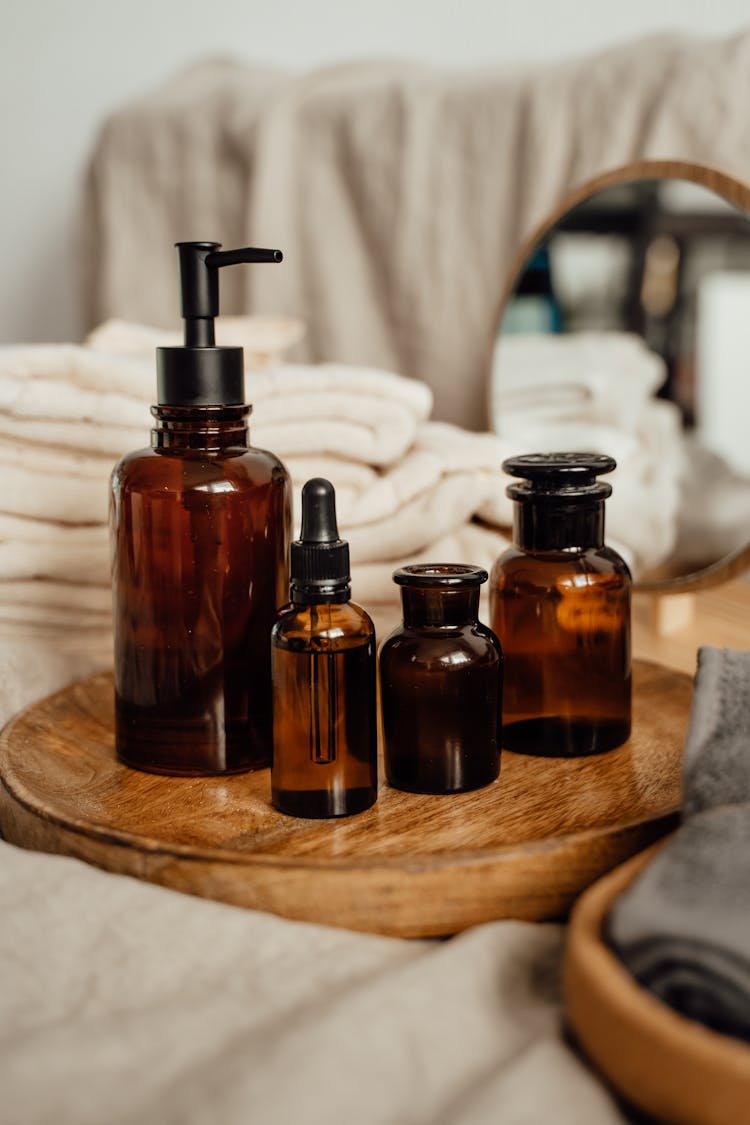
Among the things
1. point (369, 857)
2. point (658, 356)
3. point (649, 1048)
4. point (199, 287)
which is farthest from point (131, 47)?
point (649, 1048)

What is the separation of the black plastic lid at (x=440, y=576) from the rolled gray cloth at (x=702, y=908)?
0.12 metres

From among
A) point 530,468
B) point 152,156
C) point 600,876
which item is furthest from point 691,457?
point 152,156

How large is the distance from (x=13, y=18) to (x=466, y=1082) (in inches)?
45.4

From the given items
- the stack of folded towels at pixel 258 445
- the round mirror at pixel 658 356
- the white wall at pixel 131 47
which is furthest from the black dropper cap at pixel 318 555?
the white wall at pixel 131 47

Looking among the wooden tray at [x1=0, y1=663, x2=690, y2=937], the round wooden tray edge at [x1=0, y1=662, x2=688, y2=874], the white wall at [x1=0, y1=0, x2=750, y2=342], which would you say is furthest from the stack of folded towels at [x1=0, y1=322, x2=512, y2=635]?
the white wall at [x1=0, y1=0, x2=750, y2=342]

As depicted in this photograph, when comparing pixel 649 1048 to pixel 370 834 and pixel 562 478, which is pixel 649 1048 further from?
pixel 562 478

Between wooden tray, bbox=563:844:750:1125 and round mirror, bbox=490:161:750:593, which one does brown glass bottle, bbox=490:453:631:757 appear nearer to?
wooden tray, bbox=563:844:750:1125

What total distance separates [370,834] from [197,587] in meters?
0.14

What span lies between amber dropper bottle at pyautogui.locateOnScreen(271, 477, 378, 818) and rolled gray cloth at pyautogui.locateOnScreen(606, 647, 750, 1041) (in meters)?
0.14

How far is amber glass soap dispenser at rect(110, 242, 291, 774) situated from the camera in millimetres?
501

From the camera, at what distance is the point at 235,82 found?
1066 mm

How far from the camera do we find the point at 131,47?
114 cm

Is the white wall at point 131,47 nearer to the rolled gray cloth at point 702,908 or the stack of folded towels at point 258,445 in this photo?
the stack of folded towels at point 258,445

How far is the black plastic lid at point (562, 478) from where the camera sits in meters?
0.51
